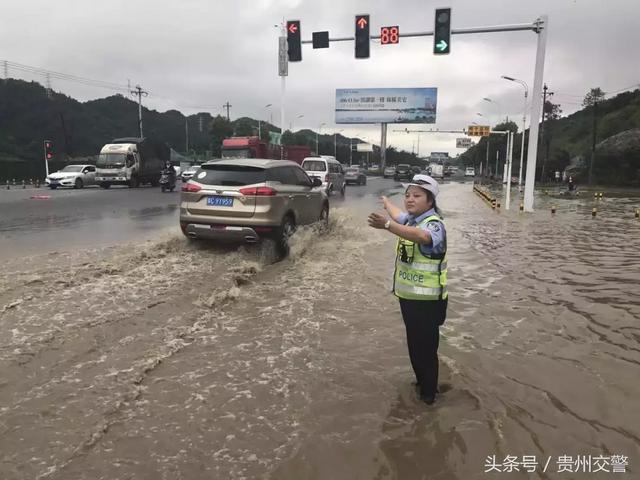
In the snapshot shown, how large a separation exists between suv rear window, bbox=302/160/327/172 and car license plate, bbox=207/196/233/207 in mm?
14584

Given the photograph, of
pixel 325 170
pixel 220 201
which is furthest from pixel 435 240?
pixel 325 170

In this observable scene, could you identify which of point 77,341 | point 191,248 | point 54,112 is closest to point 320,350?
point 77,341

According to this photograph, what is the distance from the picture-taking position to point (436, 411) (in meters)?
3.66

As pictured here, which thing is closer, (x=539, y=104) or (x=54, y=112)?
(x=539, y=104)

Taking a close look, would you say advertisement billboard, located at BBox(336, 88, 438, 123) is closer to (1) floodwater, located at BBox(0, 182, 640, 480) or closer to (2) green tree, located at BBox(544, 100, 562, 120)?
(2) green tree, located at BBox(544, 100, 562, 120)

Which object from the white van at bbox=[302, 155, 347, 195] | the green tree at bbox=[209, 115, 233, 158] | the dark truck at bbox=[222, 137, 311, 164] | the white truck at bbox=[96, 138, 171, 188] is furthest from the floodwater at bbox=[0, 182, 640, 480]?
the green tree at bbox=[209, 115, 233, 158]

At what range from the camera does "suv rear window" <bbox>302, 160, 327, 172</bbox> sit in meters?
22.6

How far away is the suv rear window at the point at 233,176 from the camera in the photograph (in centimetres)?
820

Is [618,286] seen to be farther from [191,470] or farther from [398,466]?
[191,470]

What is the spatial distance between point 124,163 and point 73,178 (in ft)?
10.8

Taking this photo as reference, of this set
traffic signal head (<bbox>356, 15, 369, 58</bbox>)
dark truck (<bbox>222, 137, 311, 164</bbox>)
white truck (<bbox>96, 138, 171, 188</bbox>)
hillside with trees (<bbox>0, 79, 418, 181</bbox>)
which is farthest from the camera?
hillside with trees (<bbox>0, 79, 418, 181</bbox>)

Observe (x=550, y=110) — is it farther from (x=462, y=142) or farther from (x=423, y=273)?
(x=423, y=273)

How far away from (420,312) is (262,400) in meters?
1.29

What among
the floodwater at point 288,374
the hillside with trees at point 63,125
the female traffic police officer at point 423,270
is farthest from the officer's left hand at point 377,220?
the hillside with trees at point 63,125
